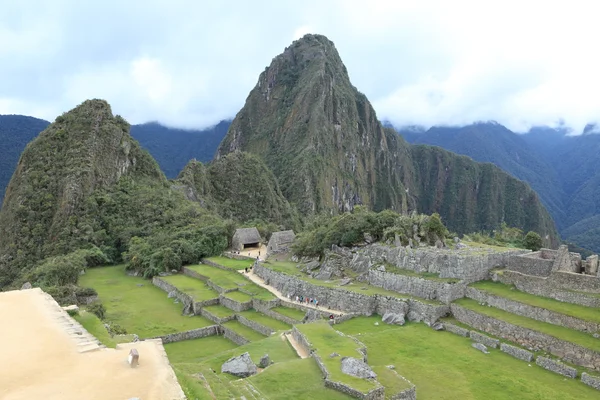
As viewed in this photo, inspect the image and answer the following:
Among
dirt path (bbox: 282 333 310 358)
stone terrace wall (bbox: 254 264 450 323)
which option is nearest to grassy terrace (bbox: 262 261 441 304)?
stone terrace wall (bbox: 254 264 450 323)

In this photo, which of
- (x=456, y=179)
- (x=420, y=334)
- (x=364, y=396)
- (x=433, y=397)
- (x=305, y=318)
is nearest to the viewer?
(x=364, y=396)

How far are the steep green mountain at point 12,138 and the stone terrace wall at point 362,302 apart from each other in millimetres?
76088

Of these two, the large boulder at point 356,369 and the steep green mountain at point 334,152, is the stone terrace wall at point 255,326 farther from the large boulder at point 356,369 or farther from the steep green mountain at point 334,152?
the steep green mountain at point 334,152

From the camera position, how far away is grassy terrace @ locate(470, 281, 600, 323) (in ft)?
55.8

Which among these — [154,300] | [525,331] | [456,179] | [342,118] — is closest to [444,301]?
[525,331]

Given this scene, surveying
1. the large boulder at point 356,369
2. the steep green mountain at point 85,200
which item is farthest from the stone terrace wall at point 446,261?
the steep green mountain at point 85,200

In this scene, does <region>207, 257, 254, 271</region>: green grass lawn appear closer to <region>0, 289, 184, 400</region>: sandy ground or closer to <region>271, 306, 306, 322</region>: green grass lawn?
<region>271, 306, 306, 322</region>: green grass lawn

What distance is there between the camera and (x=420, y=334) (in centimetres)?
1934

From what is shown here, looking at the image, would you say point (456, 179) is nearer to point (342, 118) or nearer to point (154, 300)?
point (342, 118)

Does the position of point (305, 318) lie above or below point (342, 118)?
below

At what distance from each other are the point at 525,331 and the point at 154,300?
1048 inches

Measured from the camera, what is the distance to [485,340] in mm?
18391

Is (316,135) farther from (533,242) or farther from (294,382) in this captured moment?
(294,382)

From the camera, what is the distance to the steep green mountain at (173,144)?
135 m
